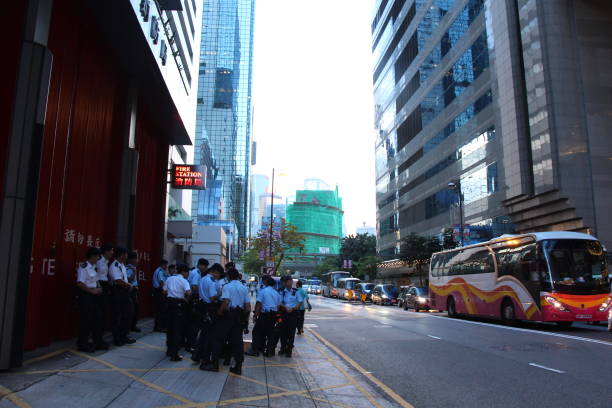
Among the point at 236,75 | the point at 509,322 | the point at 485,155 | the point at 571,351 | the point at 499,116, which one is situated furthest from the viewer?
the point at 236,75

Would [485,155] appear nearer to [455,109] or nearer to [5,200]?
[455,109]

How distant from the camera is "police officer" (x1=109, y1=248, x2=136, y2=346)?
9.31 m

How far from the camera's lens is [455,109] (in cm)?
4772

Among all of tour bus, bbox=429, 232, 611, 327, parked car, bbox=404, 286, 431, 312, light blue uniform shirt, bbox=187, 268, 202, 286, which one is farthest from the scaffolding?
light blue uniform shirt, bbox=187, 268, 202, 286

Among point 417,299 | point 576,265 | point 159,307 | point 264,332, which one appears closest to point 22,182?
point 264,332

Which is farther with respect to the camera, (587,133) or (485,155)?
(485,155)

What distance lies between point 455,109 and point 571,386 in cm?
4381

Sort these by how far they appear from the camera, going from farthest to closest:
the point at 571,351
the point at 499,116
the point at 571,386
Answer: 1. the point at 499,116
2. the point at 571,351
3. the point at 571,386

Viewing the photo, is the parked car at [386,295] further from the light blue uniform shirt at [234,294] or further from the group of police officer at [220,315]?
the light blue uniform shirt at [234,294]

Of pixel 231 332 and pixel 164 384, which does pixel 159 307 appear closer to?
pixel 231 332

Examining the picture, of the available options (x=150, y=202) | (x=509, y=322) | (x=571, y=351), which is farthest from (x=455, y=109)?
(x=571, y=351)

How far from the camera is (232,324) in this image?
789 cm

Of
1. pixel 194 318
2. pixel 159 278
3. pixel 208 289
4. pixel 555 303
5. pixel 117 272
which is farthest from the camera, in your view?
pixel 555 303

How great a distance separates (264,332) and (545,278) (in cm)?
1050
